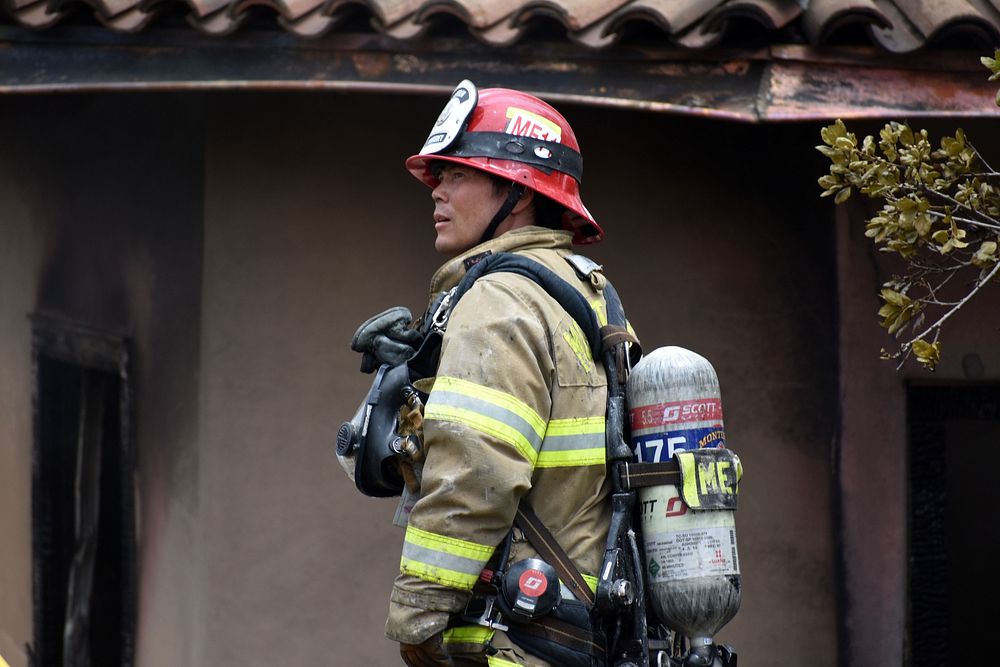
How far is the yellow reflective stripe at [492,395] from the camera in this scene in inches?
138

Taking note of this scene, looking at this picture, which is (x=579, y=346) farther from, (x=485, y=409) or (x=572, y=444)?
(x=485, y=409)

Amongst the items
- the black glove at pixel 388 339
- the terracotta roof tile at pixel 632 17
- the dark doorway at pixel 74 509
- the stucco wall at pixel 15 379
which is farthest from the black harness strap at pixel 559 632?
the stucco wall at pixel 15 379

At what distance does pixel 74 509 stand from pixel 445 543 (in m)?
3.71

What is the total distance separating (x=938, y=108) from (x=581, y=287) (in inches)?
58.6

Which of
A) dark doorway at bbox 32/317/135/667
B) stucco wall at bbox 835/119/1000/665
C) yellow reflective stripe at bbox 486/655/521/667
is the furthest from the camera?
dark doorway at bbox 32/317/135/667

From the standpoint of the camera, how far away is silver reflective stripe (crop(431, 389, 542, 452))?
350 centimetres

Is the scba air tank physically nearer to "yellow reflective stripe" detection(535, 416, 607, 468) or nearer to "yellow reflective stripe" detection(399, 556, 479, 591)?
"yellow reflective stripe" detection(535, 416, 607, 468)

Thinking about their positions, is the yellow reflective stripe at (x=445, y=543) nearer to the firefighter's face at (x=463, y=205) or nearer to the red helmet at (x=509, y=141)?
the firefighter's face at (x=463, y=205)

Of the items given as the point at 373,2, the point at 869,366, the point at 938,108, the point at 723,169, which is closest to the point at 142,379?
the point at 373,2

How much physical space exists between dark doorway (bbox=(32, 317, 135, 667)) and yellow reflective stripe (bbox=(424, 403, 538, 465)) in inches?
129

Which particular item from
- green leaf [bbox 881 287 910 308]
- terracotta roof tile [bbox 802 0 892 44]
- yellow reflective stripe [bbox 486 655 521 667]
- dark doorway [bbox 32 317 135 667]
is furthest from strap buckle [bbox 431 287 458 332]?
dark doorway [bbox 32 317 135 667]

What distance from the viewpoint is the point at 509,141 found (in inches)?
155

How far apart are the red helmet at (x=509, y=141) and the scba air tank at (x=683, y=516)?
563 millimetres

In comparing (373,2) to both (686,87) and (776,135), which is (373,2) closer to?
(686,87)
